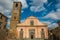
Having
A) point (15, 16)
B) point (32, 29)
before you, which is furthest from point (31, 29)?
point (15, 16)

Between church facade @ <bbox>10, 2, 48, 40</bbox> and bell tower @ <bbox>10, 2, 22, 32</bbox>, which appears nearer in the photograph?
church facade @ <bbox>10, 2, 48, 40</bbox>

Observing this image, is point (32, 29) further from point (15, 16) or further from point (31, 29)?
point (15, 16)

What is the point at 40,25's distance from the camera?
3528 centimetres

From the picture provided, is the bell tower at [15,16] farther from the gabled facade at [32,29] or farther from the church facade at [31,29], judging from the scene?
the gabled facade at [32,29]

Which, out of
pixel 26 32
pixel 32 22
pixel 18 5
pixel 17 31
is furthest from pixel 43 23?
pixel 18 5

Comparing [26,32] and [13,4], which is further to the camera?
[13,4]

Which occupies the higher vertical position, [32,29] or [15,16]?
[15,16]

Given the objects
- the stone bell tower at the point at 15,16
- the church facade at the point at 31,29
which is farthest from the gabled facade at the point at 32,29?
the stone bell tower at the point at 15,16

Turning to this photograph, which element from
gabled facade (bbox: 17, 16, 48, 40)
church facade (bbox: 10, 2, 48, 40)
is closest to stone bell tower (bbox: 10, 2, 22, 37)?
church facade (bbox: 10, 2, 48, 40)

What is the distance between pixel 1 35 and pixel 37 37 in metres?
12.4

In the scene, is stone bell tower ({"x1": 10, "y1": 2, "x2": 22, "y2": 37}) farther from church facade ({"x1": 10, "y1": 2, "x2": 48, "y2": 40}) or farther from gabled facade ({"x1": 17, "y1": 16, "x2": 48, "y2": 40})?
gabled facade ({"x1": 17, "y1": 16, "x2": 48, "y2": 40})

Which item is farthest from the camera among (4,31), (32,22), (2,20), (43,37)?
(2,20)

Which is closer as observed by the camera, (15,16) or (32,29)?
(32,29)

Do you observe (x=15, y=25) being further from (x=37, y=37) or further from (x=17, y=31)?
(x=37, y=37)
